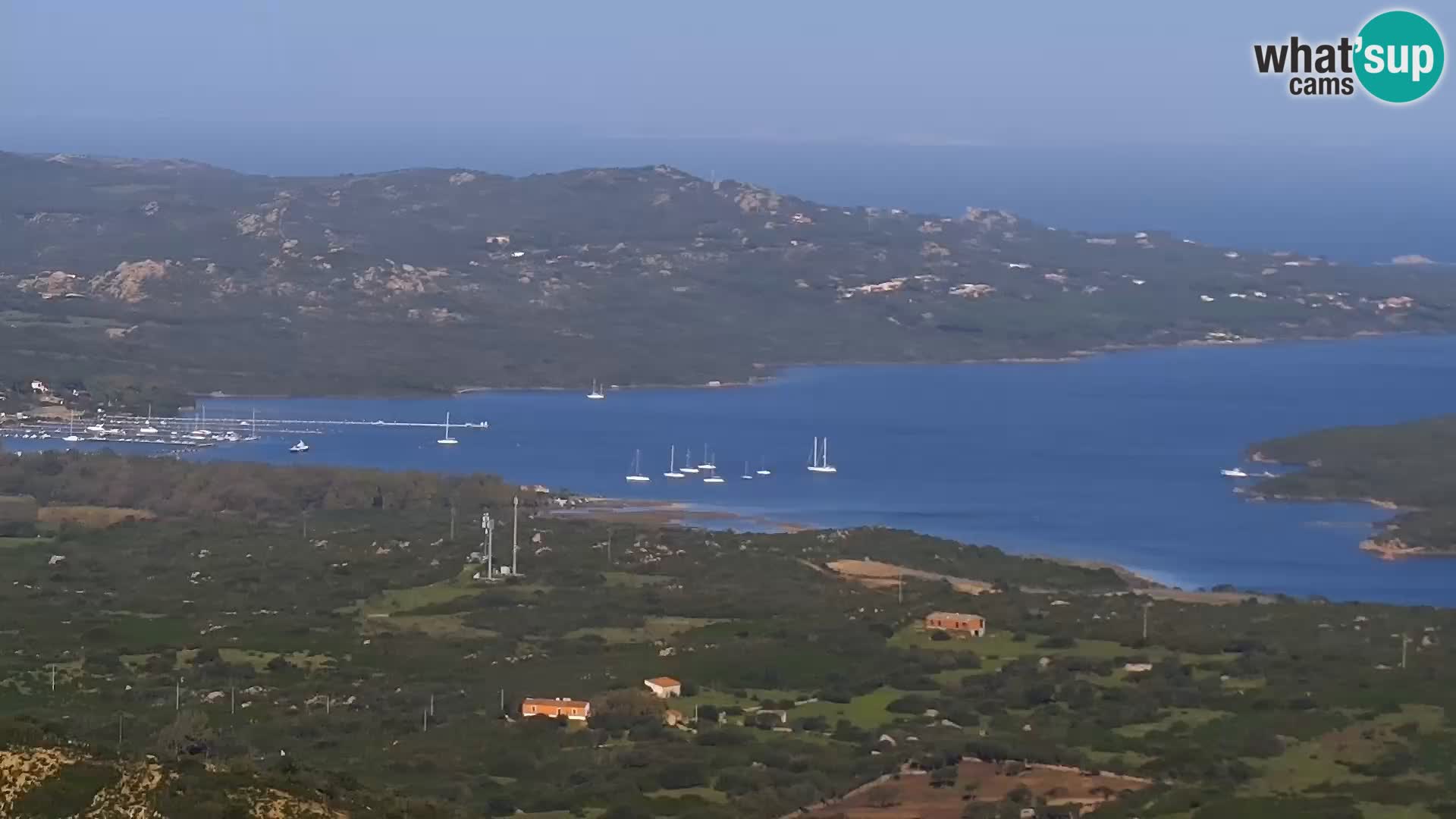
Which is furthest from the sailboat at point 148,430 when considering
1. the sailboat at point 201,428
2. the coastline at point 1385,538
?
the coastline at point 1385,538

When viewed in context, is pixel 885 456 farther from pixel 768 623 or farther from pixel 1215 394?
pixel 768 623

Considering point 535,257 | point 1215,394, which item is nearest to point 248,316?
point 535,257

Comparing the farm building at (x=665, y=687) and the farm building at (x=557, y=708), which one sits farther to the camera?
the farm building at (x=665, y=687)

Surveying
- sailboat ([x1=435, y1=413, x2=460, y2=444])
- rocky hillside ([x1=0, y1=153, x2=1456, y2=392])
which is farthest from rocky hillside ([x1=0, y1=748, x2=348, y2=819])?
rocky hillside ([x1=0, y1=153, x2=1456, y2=392])

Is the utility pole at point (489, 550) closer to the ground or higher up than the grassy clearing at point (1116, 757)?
closer to the ground

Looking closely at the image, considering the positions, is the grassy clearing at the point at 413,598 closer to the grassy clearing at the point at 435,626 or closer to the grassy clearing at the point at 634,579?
the grassy clearing at the point at 435,626

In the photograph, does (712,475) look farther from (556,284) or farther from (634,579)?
(556,284)

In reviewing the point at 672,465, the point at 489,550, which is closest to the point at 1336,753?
the point at 489,550

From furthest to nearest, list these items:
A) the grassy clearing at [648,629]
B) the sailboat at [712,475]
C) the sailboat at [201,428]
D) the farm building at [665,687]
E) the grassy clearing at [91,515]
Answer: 1. the sailboat at [201,428]
2. the sailboat at [712,475]
3. the grassy clearing at [91,515]
4. the grassy clearing at [648,629]
5. the farm building at [665,687]
